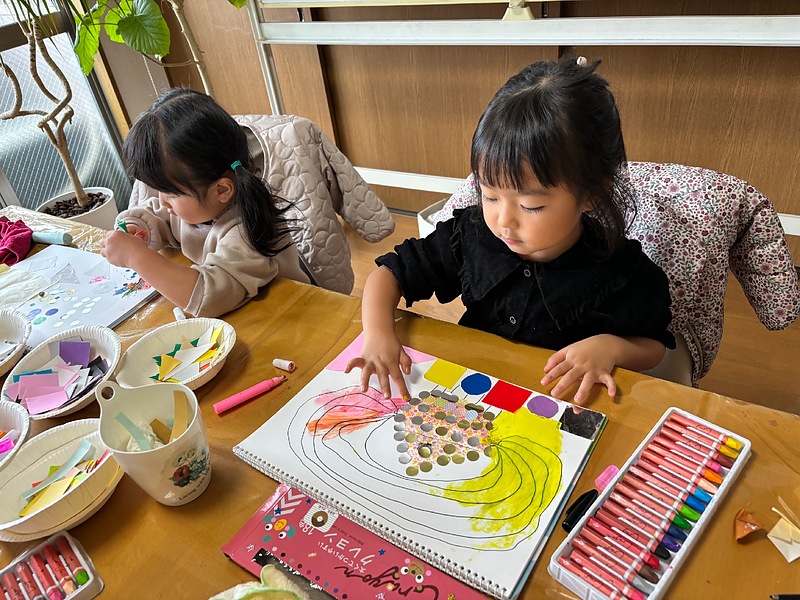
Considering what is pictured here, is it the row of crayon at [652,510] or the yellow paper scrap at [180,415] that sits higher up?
the yellow paper scrap at [180,415]

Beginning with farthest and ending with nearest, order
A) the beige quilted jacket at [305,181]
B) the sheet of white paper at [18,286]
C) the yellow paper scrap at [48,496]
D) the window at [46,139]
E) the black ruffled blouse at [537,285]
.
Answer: the window at [46,139]
the beige quilted jacket at [305,181]
the sheet of white paper at [18,286]
the black ruffled blouse at [537,285]
the yellow paper scrap at [48,496]

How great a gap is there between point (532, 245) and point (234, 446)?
45cm

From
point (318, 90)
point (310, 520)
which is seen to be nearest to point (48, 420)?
point (310, 520)

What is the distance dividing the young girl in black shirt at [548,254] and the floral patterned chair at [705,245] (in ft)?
0.20

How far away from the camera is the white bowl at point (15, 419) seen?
0.71 metres

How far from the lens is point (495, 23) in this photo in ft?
5.85

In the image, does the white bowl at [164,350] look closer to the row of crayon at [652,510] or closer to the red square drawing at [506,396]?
the red square drawing at [506,396]

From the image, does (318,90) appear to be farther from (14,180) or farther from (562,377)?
(562,377)

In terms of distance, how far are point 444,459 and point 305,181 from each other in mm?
873

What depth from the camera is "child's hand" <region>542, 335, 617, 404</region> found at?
690 millimetres

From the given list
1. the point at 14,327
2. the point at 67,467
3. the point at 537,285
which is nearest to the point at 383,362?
the point at 537,285

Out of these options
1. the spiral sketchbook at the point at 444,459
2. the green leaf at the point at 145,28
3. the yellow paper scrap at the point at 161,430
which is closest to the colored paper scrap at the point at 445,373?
the spiral sketchbook at the point at 444,459

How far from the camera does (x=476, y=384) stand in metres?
0.72

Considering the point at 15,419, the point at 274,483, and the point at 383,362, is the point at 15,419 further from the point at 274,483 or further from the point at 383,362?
the point at 383,362
